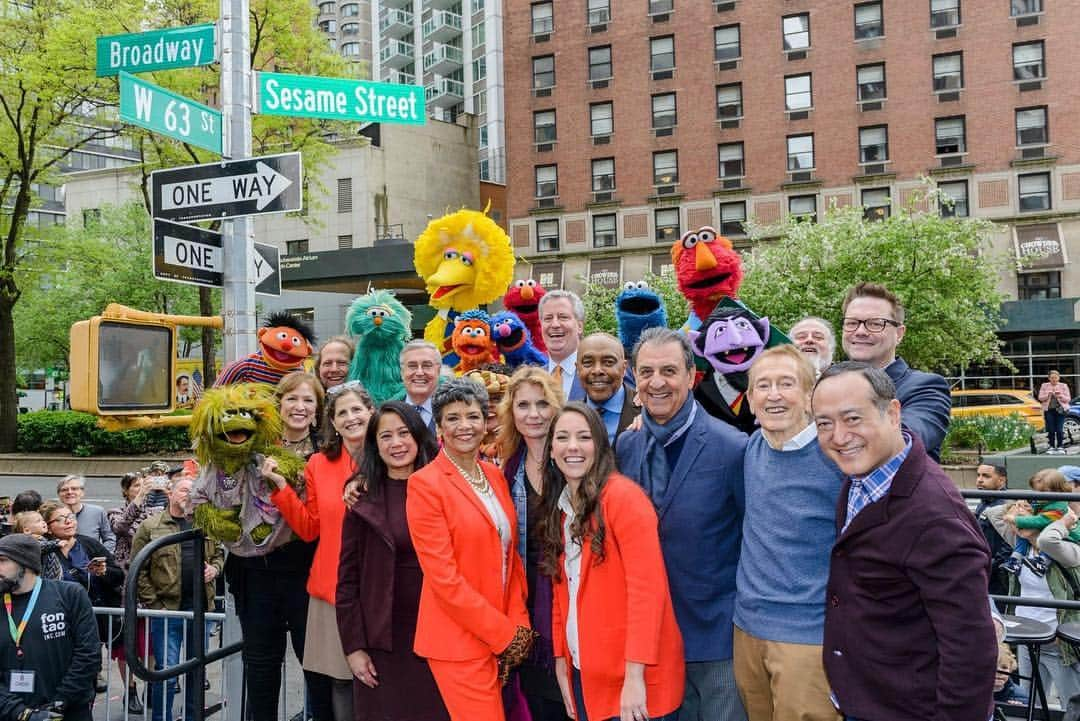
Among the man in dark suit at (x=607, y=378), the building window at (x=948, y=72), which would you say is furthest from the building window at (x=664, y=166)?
the man in dark suit at (x=607, y=378)

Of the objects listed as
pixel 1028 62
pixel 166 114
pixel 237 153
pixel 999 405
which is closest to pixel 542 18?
pixel 1028 62

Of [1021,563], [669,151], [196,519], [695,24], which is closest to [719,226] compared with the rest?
[669,151]

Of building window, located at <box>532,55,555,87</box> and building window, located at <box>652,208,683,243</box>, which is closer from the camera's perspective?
building window, located at <box>652,208,683,243</box>

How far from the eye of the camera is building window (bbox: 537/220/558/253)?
36688 mm

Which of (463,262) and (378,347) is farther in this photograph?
(463,262)

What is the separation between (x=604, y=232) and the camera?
3588cm

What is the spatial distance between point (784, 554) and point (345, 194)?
3717cm

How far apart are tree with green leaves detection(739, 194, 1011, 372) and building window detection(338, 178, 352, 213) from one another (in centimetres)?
2157

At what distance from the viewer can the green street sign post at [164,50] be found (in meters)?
5.11

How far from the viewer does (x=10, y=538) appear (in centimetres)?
439

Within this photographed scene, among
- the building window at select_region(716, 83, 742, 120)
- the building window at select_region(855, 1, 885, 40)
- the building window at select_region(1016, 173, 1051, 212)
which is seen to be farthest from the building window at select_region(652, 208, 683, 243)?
the building window at select_region(1016, 173, 1051, 212)

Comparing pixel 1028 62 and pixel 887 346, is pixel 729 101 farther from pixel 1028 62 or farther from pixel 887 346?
pixel 887 346

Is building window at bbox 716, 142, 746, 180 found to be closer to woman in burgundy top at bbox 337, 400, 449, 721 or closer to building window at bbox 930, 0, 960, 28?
building window at bbox 930, 0, 960, 28

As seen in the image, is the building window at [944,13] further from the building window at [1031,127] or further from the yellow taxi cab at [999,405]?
the yellow taxi cab at [999,405]
